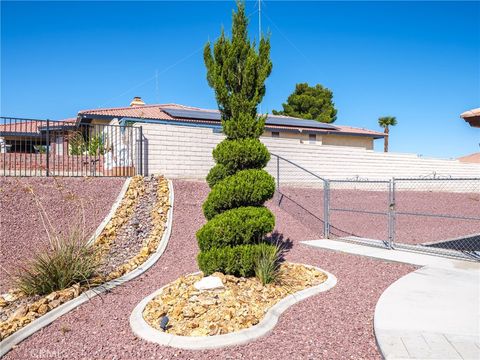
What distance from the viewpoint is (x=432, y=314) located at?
4.47 metres

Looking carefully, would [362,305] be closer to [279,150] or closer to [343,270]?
[343,270]

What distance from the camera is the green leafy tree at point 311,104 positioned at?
3953 cm

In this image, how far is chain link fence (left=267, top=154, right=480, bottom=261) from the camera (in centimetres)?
917

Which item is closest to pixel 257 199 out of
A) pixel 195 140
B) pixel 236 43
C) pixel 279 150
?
pixel 236 43

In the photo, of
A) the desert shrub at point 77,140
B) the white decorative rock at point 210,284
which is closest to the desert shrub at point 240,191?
the white decorative rock at point 210,284

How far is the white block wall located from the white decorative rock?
8583 mm

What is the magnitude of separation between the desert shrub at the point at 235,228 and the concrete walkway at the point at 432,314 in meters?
2.12

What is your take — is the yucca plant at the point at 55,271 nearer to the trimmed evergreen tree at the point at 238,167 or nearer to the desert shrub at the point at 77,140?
the trimmed evergreen tree at the point at 238,167

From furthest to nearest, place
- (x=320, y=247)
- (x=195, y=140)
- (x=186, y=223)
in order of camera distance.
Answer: (x=195, y=140), (x=186, y=223), (x=320, y=247)

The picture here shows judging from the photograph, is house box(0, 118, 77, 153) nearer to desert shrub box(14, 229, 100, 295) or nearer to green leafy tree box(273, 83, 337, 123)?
desert shrub box(14, 229, 100, 295)

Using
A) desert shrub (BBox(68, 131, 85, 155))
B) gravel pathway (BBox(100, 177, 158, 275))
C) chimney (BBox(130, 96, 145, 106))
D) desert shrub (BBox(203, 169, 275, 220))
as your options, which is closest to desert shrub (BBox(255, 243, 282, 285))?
desert shrub (BBox(203, 169, 275, 220))

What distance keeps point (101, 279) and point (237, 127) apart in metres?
3.51

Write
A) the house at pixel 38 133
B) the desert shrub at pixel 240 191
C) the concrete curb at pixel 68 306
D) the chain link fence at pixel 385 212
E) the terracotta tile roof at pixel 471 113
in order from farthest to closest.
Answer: the house at pixel 38 133, the chain link fence at pixel 385 212, the desert shrub at pixel 240 191, the terracotta tile roof at pixel 471 113, the concrete curb at pixel 68 306

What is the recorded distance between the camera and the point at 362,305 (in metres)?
4.91
